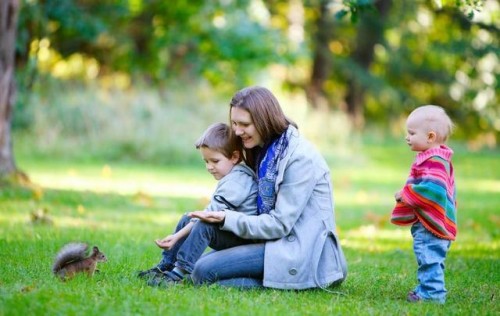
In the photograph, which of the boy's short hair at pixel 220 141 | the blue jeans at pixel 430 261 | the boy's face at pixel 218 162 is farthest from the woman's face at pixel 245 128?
the blue jeans at pixel 430 261

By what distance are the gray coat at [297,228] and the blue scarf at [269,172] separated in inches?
1.8

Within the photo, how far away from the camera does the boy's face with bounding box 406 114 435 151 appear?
512 centimetres

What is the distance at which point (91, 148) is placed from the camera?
18125 mm

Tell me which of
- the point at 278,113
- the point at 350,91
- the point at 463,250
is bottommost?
the point at 463,250

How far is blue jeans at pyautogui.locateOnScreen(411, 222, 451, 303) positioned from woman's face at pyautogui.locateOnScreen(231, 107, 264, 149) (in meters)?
1.29

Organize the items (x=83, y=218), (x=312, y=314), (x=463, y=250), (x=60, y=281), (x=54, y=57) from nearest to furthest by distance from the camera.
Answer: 1. (x=312, y=314)
2. (x=60, y=281)
3. (x=463, y=250)
4. (x=83, y=218)
5. (x=54, y=57)

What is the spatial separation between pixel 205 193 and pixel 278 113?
7.51 metres

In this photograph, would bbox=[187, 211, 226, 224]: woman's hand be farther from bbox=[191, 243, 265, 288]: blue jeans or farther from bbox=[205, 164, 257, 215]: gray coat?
bbox=[191, 243, 265, 288]: blue jeans

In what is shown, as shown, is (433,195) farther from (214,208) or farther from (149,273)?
(149,273)

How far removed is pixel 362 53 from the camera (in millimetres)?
30219

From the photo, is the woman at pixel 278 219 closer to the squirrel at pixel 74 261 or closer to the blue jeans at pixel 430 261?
the blue jeans at pixel 430 261

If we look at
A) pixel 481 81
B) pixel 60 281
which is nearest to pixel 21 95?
pixel 60 281

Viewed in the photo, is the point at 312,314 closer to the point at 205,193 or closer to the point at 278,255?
the point at 278,255

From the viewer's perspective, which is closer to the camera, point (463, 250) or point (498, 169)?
point (463, 250)
